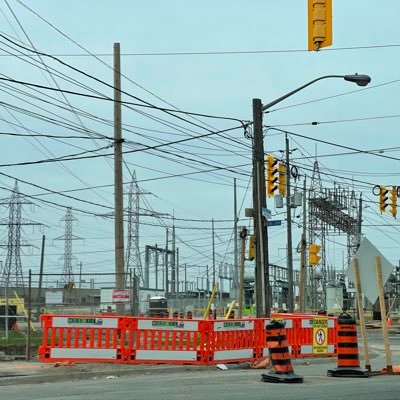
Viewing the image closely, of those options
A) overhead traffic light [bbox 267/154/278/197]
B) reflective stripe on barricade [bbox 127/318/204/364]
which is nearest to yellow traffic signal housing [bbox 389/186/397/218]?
overhead traffic light [bbox 267/154/278/197]

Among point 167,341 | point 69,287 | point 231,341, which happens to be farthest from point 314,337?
point 69,287

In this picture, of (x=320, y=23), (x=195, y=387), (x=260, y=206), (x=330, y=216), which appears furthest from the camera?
(x=330, y=216)

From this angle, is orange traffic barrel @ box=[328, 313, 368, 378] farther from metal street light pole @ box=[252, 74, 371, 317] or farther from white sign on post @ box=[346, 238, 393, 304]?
metal street light pole @ box=[252, 74, 371, 317]

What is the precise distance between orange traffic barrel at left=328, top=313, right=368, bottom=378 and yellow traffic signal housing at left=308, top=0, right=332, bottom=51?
5.75 meters

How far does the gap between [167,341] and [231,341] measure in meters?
1.73

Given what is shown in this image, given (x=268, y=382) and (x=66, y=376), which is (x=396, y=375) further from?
(x=66, y=376)

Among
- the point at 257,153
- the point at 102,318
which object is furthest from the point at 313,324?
the point at 102,318

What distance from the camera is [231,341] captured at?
1641 cm

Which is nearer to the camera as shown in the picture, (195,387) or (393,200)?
(195,387)

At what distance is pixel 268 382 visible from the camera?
41.2 ft

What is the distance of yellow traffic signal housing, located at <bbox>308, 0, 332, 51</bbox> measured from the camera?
1059cm

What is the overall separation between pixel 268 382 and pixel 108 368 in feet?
12.7

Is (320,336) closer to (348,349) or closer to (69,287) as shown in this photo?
(348,349)

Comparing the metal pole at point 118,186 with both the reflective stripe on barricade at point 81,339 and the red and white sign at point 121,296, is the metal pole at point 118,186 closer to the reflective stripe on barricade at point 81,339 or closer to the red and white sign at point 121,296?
the red and white sign at point 121,296
